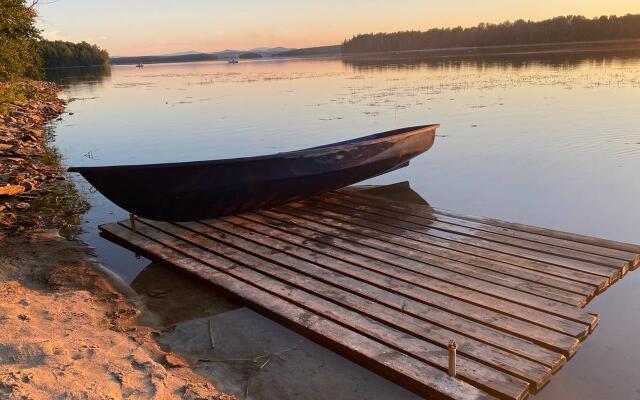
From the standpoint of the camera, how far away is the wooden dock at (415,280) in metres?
3.46

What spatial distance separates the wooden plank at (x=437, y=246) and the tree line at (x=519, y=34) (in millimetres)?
98515

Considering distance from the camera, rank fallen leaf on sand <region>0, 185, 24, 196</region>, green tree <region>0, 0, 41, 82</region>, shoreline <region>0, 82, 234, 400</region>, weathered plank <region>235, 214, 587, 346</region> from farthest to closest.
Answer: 1. green tree <region>0, 0, 41, 82</region>
2. fallen leaf on sand <region>0, 185, 24, 196</region>
3. weathered plank <region>235, 214, 587, 346</region>
4. shoreline <region>0, 82, 234, 400</region>

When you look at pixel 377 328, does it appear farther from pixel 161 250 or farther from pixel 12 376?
pixel 161 250

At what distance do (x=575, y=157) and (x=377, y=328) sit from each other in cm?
905

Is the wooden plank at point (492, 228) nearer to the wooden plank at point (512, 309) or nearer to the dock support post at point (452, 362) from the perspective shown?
the wooden plank at point (512, 309)

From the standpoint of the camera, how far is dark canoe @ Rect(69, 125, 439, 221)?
5.93 meters

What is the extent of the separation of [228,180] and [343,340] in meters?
3.15

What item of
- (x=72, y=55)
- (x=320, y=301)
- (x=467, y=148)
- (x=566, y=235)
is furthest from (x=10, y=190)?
Result: (x=72, y=55)

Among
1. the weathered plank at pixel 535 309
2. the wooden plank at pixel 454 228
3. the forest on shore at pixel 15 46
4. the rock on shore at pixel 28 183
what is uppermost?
the forest on shore at pixel 15 46

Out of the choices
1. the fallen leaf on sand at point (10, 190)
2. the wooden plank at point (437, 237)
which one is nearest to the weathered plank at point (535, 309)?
the wooden plank at point (437, 237)

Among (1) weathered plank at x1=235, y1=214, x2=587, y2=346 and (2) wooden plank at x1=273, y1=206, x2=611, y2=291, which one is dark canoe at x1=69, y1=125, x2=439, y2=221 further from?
(1) weathered plank at x1=235, y1=214, x2=587, y2=346

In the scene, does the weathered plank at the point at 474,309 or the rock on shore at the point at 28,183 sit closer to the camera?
the weathered plank at the point at 474,309

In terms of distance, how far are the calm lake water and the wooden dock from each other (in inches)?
9.2

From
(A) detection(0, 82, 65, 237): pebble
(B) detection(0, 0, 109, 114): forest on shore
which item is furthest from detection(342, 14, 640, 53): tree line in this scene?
(A) detection(0, 82, 65, 237): pebble
